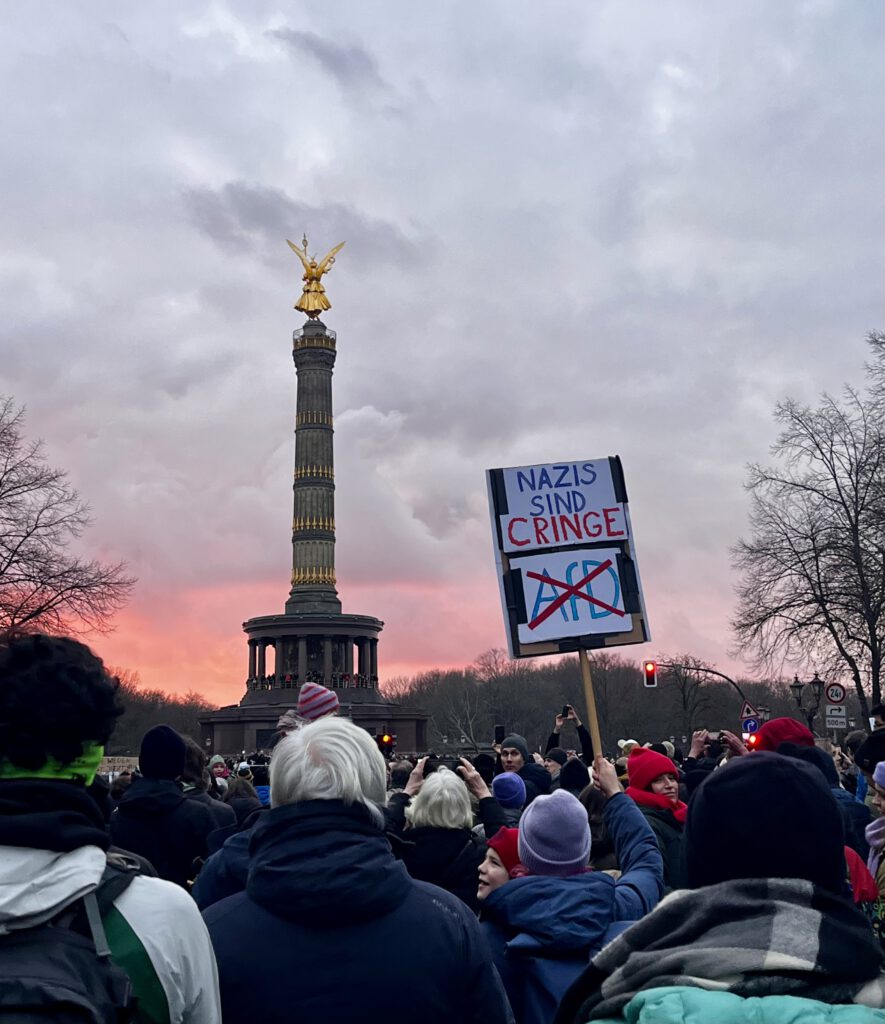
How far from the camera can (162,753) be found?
5684 millimetres

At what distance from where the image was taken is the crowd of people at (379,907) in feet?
6.70

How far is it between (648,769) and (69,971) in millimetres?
3561

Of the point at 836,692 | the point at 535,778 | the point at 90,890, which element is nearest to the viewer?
the point at 90,890

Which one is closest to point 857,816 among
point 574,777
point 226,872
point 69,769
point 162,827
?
point 574,777

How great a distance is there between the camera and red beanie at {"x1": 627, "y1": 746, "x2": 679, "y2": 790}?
539 centimetres

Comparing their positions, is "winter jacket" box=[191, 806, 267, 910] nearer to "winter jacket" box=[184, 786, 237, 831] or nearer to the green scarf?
the green scarf

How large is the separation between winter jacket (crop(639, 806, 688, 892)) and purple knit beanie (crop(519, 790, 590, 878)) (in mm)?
1387

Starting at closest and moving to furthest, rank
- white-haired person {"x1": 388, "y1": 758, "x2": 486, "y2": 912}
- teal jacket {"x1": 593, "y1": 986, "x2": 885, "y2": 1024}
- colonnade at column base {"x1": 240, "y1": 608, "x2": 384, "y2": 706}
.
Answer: teal jacket {"x1": 593, "y1": 986, "x2": 885, "y2": 1024} → white-haired person {"x1": 388, "y1": 758, "x2": 486, "y2": 912} → colonnade at column base {"x1": 240, "y1": 608, "x2": 384, "y2": 706}

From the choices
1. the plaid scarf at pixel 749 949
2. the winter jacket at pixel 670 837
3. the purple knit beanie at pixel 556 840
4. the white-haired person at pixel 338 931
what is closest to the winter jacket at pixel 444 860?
the winter jacket at pixel 670 837

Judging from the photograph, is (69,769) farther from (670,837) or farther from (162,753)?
(670,837)

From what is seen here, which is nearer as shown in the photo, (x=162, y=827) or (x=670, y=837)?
(x=670, y=837)

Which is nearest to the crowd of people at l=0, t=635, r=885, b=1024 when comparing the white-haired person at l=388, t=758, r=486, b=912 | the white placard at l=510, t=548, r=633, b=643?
the white-haired person at l=388, t=758, r=486, b=912

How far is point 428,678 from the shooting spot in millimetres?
135875

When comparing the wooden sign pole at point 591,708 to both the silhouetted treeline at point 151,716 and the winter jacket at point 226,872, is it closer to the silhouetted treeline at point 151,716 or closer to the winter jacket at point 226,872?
the winter jacket at point 226,872
